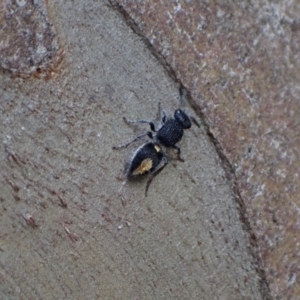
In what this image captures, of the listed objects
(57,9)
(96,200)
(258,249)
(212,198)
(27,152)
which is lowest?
(258,249)

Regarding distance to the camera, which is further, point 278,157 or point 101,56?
point 278,157

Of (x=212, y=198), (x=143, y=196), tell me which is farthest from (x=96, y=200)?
(x=212, y=198)

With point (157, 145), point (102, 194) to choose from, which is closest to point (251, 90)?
point (157, 145)

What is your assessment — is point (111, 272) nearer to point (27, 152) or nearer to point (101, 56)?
point (27, 152)

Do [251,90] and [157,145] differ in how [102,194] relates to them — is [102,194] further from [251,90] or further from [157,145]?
[251,90]
